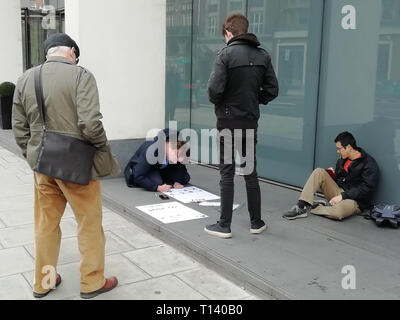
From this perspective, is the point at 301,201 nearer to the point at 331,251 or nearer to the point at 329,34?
the point at 331,251

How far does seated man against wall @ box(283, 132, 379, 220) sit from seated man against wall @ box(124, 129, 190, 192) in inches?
65.4

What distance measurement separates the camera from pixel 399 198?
5.11 m

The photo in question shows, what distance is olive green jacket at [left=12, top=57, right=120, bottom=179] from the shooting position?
319 centimetres

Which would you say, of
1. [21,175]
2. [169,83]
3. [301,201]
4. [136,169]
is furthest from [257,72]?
[21,175]

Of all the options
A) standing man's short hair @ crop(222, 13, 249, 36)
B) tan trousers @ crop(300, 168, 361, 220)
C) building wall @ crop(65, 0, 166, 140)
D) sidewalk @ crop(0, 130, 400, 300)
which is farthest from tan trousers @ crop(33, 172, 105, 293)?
building wall @ crop(65, 0, 166, 140)

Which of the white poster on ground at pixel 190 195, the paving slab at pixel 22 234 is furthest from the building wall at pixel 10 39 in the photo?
the paving slab at pixel 22 234

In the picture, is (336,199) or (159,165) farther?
(159,165)

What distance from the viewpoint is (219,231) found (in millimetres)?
4496

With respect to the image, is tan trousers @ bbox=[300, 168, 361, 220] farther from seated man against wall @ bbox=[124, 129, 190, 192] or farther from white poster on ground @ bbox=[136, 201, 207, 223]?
seated man against wall @ bbox=[124, 129, 190, 192]

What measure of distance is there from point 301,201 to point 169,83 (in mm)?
3870

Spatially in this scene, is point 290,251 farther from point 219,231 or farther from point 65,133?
point 65,133

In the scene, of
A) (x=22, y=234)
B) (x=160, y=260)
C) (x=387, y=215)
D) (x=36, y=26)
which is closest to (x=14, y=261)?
(x=22, y=234)

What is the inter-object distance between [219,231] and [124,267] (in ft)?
3.05

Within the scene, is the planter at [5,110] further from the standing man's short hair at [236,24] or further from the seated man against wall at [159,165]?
the standing man's short hair at [236,24]
